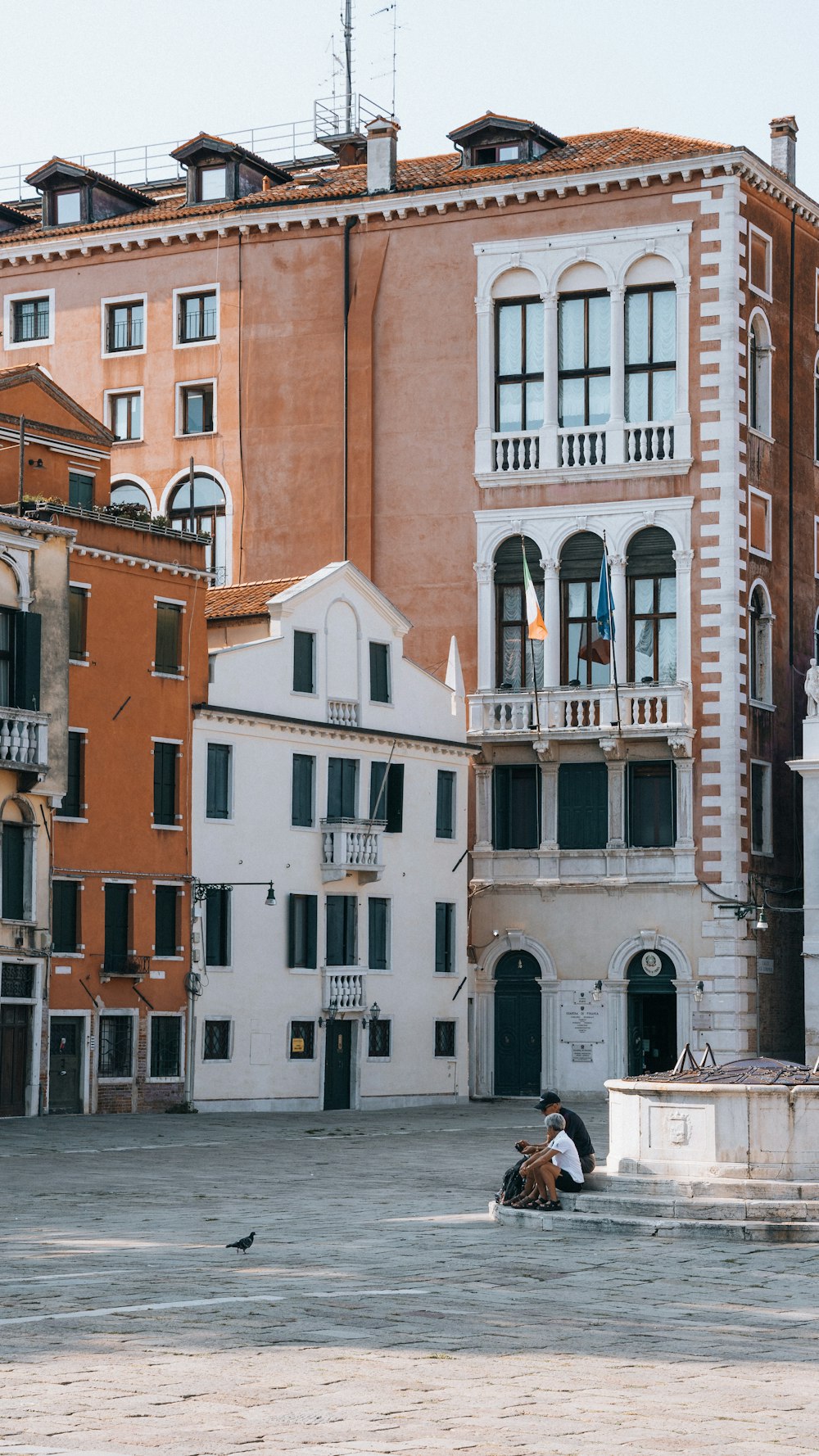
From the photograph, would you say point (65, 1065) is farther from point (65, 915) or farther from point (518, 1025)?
point (518, 1025)

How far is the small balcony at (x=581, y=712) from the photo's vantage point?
53.0 meters

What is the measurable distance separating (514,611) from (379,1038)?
10.6 m

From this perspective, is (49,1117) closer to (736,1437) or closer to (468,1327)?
(468,1327)

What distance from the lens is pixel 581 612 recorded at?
180 feet

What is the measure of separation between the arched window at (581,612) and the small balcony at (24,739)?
15.6 metres

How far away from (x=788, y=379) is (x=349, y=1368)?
148ft

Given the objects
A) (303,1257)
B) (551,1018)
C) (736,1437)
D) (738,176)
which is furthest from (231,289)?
(736,1437)

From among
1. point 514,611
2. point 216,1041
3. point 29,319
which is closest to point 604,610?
point 514,611

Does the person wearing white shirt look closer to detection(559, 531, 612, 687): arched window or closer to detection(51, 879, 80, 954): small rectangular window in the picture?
detection(51, 879, 80, 954): small rectangular window

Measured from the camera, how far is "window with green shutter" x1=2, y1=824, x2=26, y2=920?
1679 inches

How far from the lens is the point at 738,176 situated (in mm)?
53719

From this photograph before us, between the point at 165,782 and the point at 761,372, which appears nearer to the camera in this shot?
the point at 165,782

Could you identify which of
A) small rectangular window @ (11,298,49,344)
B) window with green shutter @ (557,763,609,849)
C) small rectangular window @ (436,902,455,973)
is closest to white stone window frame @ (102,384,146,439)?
small rectangular window @ (11,298,49,344)

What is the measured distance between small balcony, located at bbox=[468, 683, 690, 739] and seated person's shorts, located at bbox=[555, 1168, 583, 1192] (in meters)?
29.1
